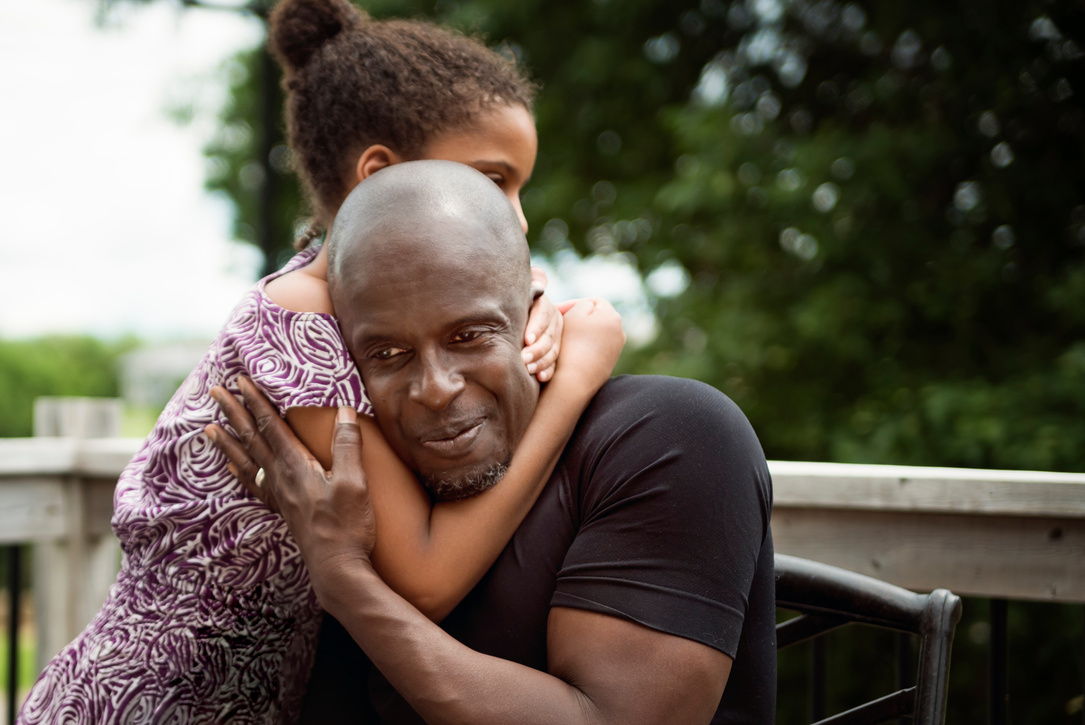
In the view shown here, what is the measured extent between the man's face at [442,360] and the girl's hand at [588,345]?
0.13 metres

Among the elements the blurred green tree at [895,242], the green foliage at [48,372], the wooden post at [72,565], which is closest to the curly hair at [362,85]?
the wooden post at [72,565]

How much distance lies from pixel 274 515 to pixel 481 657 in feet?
1.55

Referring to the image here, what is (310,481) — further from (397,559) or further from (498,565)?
(498,565)

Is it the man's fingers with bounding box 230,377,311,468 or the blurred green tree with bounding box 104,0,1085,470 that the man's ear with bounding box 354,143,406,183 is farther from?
the blurred green tree with bounding box 104,0,1085,470

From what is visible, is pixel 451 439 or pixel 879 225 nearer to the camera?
pixel 451 439

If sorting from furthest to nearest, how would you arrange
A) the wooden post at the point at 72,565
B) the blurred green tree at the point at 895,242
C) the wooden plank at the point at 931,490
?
the blurred green tree at the point at 895,242, the wooden post at the point at 72,565, the wooden plank at the point at 931,490

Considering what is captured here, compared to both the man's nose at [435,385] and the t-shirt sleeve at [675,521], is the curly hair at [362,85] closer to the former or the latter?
the man's nose at [435,385]

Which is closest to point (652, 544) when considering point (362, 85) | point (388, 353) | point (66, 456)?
point (388, 353)

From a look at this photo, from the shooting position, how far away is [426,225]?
138 centimetres

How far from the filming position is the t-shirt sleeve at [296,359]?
4.56 ft

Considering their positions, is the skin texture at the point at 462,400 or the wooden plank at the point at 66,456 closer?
the skin texture at the point at 462,400

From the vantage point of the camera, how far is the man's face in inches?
53.6

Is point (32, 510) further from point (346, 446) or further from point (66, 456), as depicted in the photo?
point (346, 446)

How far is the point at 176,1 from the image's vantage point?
21.6 ft
